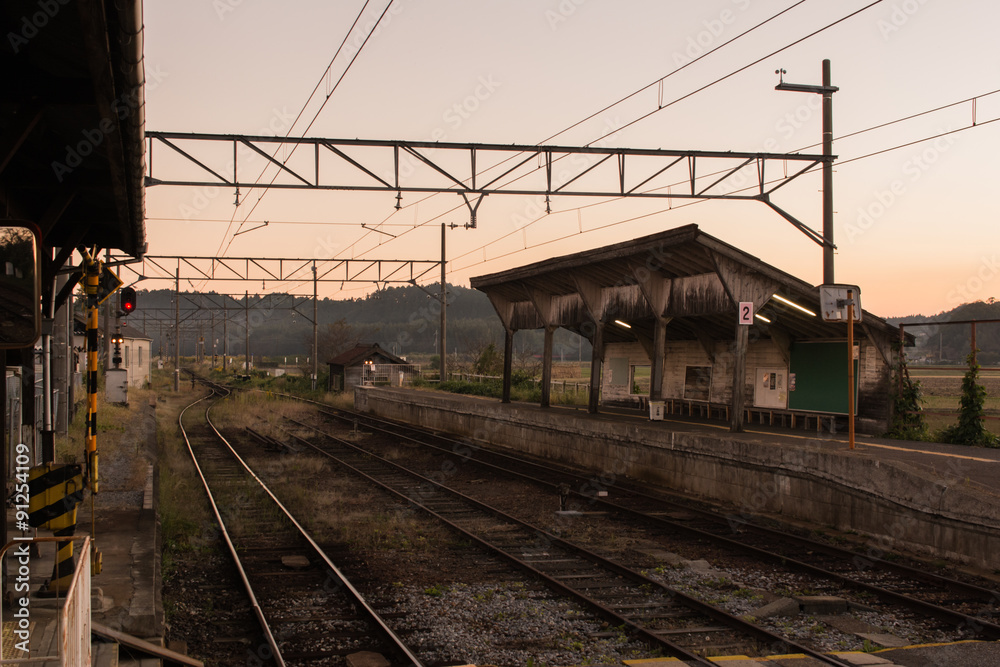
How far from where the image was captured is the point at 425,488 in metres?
16.1

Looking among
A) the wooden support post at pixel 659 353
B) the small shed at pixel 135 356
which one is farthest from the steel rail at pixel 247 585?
the small shed at pixel 135 356

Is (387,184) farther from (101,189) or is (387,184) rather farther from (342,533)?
(101,189)

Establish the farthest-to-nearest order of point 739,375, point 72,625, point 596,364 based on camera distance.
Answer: point 596,364
point 739,375
point 72,625

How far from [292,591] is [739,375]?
10584 millimetres

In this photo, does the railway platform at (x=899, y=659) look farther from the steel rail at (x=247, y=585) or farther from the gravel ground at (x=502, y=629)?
the steel rail at (x=247, y=585)

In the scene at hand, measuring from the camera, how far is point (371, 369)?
46594 mm

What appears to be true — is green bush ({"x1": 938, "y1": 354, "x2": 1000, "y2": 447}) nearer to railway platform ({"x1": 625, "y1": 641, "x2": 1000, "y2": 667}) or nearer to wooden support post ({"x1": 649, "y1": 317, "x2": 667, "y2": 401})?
wooden support post ({"x1": 649, "y1": 317, "x2": 667, "y2": 401})

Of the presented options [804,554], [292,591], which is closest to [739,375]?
[804,554]

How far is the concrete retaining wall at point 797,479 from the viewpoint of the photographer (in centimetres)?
975

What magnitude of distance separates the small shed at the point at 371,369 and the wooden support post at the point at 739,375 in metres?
30.8

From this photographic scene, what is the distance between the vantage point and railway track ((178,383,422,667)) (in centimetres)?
715

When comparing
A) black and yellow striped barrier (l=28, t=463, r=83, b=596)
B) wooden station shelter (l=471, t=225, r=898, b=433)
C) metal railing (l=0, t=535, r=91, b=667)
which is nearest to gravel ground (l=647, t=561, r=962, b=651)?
metal railing (l=0, t=535, r=91, b=667)

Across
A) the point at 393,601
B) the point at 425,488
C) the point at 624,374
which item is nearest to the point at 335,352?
the point at 624,374

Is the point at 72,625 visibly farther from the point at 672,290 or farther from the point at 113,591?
the point at 672,290
